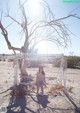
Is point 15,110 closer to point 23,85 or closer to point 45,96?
point 45,96

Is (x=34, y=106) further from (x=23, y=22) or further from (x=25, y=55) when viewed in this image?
(x=23, y=22)

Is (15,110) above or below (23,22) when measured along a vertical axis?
Answer: below

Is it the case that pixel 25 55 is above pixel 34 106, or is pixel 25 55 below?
above

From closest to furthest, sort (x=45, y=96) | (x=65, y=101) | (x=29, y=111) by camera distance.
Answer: (x=29, y=111) < (x=65, y=101) < (x=45, y=96)

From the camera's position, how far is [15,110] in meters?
9.00

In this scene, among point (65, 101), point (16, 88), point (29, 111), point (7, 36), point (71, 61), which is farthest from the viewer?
point (71, 61)

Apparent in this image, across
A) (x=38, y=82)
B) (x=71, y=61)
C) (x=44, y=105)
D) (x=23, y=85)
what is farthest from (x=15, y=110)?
(x=71, y=61)

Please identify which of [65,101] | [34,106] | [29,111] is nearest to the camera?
[29,111]

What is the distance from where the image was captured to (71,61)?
3422 centimetres

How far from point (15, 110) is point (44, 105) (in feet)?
4.42

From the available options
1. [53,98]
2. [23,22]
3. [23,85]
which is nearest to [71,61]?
[23,22]

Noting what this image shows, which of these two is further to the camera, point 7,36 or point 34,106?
point 7,36

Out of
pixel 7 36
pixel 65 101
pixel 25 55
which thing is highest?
pixel 7 36

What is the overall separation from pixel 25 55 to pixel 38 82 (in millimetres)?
2059
